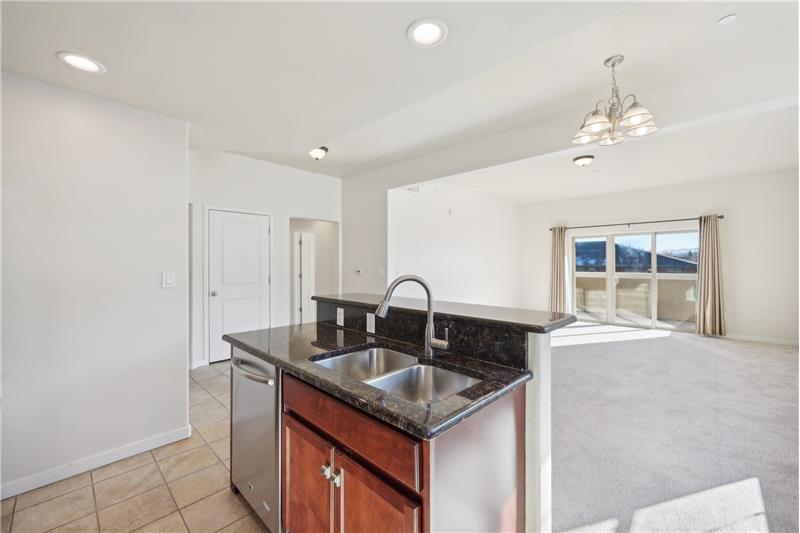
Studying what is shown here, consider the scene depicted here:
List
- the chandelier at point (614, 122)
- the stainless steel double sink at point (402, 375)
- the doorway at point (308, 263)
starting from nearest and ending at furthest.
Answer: the stainless steel double sink at point (402, 375) < the chandelier at point (614, 122) < the doorway at point (308, 263)

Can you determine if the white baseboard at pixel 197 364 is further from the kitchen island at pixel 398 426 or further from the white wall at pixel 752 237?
the white wall at pixel 752 237

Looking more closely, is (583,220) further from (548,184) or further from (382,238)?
(382,238)

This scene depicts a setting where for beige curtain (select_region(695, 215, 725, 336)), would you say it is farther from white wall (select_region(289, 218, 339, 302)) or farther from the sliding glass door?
white wall (select_region(289, 218, 339, 302))

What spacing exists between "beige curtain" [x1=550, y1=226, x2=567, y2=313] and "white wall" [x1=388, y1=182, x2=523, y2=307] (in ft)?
2.71

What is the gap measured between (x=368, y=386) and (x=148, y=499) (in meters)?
1.64

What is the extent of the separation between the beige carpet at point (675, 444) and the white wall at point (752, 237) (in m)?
1.31

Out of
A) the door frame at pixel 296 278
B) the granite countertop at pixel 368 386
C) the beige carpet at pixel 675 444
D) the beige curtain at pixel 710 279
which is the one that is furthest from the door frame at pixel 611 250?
the granite countertop at pixel 368 386

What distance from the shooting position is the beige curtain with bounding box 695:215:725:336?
548cm

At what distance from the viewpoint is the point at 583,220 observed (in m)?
6.96

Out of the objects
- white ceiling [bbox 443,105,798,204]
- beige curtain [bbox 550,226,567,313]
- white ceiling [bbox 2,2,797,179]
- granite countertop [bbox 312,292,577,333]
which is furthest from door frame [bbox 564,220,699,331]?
granite countertop [bbox 312,292,577,333]

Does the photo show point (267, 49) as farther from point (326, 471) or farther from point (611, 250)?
point (611, 250)

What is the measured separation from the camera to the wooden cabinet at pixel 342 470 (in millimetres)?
928

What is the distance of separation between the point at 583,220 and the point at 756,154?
110 inches

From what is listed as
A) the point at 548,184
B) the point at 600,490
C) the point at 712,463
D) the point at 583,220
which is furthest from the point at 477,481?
the point at 583,220
